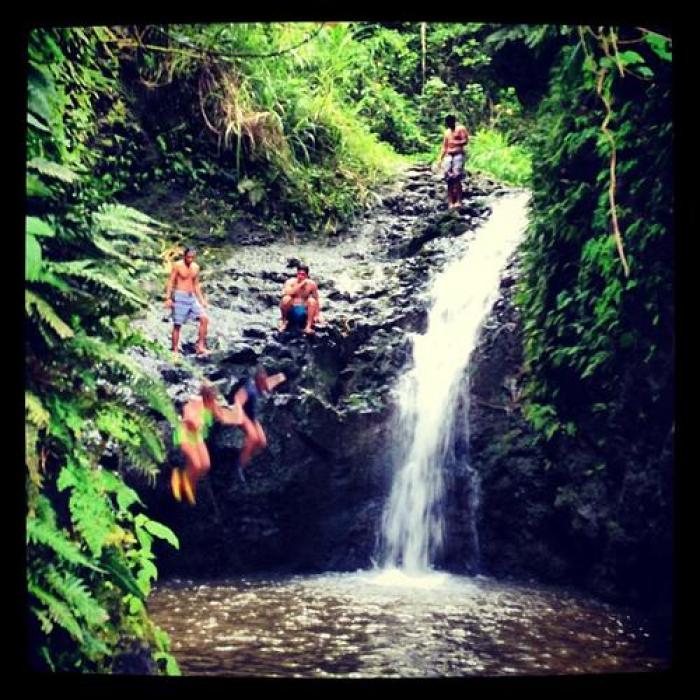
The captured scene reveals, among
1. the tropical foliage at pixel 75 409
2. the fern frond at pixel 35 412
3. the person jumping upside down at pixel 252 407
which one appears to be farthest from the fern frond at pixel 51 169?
the person jumping upside down at pixel 252 407

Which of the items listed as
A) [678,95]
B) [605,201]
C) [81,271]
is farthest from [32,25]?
[605,201]

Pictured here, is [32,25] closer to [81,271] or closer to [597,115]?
[81,271]

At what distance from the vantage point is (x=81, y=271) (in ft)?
11.8

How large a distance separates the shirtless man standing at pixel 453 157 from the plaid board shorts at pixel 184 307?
8.10ft

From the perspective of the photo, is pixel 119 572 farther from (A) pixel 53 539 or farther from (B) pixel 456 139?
(B) pixel 456 139

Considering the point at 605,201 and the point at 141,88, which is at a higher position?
the point at 141,88

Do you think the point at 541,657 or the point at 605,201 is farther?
the point at 605,201

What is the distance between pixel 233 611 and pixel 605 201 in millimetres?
3642

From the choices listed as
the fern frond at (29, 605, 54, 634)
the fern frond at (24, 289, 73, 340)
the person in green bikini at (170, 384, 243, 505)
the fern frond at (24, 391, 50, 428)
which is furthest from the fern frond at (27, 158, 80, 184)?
the person in green bikini at (170, 384, 243, 505)

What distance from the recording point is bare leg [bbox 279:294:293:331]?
6.77m

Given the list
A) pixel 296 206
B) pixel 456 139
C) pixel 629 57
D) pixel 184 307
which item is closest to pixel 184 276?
pixel 184 307

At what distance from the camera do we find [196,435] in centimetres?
606

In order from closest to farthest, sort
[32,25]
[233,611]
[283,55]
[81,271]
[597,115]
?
[81,271] → [32,25] → [233,611] → [597,115] → [283,55]

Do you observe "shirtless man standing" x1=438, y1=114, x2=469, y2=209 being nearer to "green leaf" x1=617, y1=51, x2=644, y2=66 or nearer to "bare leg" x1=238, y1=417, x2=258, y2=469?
"green leaf" x1=617, y1=51, x2=644, y2=66
